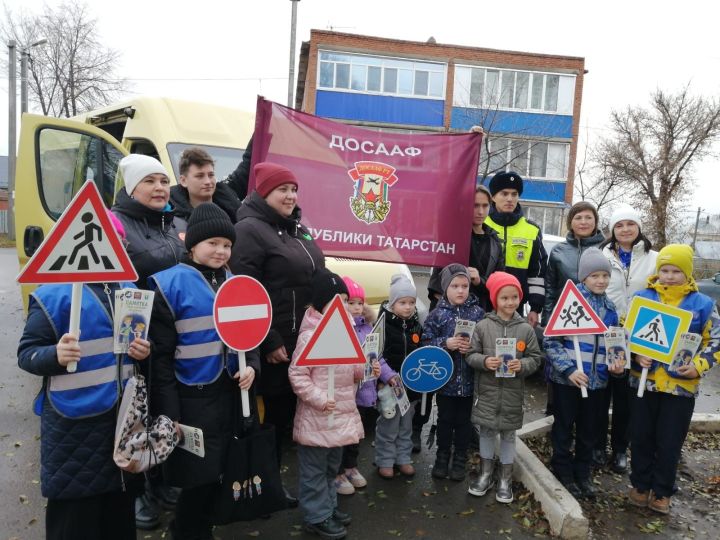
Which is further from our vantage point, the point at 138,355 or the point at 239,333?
the point at 239,333

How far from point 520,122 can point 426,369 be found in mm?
28329

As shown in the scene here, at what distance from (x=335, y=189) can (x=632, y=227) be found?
2.51 m

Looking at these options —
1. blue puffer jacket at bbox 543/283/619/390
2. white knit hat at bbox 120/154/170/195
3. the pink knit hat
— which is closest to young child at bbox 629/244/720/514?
blue puffer jacket at bbox 543/283/619/390

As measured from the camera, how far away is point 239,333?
2846 millimetres

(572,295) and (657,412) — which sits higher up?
(572,295)

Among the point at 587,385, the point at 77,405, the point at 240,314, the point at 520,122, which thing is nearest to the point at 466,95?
the point at 520,122

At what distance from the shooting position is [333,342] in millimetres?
3293

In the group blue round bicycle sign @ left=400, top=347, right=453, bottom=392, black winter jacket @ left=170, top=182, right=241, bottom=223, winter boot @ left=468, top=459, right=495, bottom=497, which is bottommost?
winter boot @ left=468, top=459, right=495, bottom=497

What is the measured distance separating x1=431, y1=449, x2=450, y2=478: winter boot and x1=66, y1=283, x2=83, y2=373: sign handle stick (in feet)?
9.85

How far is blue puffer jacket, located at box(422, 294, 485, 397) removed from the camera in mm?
4309

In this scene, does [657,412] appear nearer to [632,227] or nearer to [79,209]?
[632,227]

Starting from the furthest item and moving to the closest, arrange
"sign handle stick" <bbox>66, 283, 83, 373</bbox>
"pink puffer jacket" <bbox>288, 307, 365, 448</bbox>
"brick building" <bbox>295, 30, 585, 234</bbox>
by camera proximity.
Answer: "brick building" <bbox>295, 30, 585, 234</bbox> < "pink puffer jacket" <bbox>288, 307, 365, 448</bbox> < "sign handle stick" <bbox>66, 283, 83, 373</bbox>

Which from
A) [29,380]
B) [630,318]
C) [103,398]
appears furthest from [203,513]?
[29,380]

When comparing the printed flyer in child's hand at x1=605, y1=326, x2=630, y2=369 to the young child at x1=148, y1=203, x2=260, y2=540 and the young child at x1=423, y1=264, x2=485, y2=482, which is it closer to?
the young child at x1=423, y1=264, x2=485, y2=482
